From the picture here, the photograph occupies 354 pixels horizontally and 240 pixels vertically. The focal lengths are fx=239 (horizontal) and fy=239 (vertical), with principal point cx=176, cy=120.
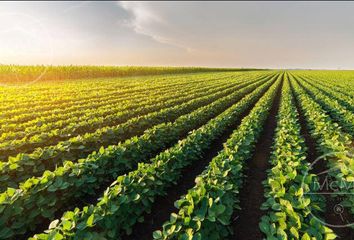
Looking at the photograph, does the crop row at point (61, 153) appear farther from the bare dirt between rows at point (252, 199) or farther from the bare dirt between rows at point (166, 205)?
the bare dirt between rows at point (252, 199)

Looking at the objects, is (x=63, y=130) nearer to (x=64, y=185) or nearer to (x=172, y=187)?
(x=64, y=185)

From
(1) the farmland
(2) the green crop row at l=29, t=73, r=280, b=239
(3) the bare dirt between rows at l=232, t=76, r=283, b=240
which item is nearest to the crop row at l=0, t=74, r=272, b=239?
(1) the farmland

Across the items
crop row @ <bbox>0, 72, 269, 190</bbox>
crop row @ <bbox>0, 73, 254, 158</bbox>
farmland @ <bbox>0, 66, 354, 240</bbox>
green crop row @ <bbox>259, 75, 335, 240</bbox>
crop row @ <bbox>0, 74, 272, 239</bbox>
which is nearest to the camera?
green crop row @ <bbox>259, 75, 335, 240</bbox>

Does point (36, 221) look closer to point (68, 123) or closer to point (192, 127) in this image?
point (68, 123)

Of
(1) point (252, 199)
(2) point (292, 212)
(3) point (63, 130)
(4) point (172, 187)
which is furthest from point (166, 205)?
(3) point (63, 130)

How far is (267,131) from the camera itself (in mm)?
10398

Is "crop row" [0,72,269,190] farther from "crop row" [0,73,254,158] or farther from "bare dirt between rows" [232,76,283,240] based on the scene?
"bare dirt between rows" [232,76,283,240]

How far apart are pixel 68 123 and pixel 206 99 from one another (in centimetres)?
952

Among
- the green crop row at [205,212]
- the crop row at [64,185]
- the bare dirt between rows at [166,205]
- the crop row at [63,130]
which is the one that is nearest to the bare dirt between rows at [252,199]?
the green crop row at [205,212]

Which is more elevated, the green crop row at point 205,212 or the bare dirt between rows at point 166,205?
the green crop row at point 205,212

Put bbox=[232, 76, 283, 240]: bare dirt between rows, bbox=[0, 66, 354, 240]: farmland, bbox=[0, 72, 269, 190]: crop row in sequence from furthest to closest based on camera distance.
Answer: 1. bbox=[0, 72, 269, 190]: crop row
2. bbox=[232, 76, 283, 240]: bare dirt between rows
3. bbox=[0, 66, 354, 240]: farmland

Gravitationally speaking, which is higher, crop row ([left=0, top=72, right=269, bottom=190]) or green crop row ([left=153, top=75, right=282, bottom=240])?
green crop row ([left=153, top=75, right=282, bottom=240])

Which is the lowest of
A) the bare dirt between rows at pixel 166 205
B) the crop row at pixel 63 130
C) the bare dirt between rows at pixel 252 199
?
the bare dirt between rows at pixel 166 205

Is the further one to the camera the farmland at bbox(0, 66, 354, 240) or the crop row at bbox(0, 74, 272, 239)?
the crop row at bbox(0, 74, 272, 239)
